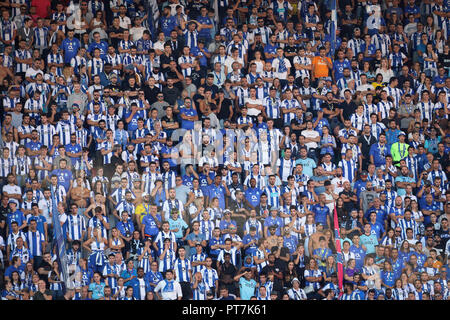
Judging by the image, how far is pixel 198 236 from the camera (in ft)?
56.0

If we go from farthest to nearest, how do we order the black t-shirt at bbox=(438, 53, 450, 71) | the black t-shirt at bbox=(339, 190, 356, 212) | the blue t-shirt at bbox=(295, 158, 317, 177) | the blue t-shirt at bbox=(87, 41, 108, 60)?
the black t-shirt at bbox=(438, 53, 450, 71) < the blue t-shirt at bbox=(87, 41, 108, 60) < the blue t-shirt at bbox=(295, 158, 317, 177) < the black t-shirt at bbox=(339, 190, 356, 212)

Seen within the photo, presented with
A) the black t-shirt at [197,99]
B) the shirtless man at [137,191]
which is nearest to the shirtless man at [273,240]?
the shirtless man at [137,191]

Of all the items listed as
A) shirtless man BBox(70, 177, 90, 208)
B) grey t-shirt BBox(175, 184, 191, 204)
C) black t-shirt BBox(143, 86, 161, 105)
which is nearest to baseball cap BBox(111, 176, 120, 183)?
shirtless man BBox(70, 177, 90, 208)

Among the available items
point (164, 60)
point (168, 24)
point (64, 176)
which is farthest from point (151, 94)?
point (64, 176)

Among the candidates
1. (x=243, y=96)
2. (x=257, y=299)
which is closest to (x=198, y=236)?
(x=257, y=299)

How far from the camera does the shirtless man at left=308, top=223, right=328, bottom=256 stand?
17.1 m

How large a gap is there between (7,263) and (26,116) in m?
2.59

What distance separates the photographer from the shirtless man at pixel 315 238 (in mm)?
17109

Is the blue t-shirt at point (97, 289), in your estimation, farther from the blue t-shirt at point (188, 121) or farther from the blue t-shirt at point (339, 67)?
the blue t-shirt at point (339, 67)

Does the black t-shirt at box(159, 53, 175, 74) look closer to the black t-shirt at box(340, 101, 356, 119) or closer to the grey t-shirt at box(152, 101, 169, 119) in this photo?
the grey t-shirt at box(152, 101, 169, 119)

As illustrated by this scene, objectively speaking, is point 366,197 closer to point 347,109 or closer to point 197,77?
point 347,109

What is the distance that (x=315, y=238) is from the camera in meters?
17.2
